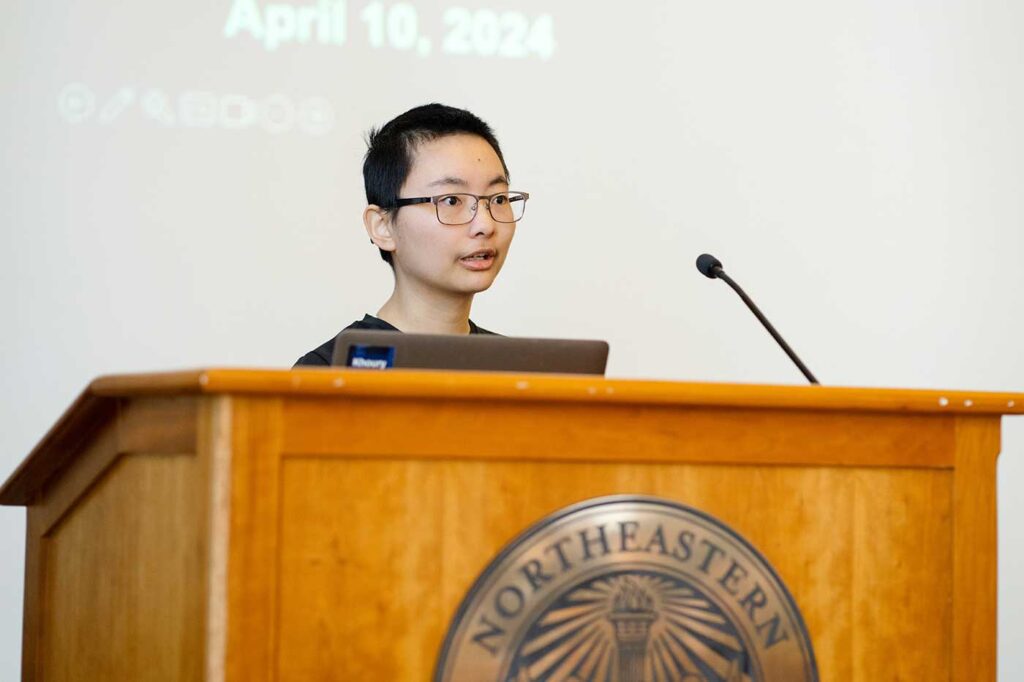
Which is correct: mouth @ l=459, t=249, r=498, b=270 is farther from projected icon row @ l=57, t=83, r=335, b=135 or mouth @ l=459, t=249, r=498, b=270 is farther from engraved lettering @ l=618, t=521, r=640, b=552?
engraved lettering @ l=618, t=521, r=640, b=552

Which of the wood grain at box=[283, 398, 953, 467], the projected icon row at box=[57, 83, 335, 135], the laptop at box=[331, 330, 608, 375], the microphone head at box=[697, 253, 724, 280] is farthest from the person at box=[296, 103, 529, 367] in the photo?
the wood grain at box=[283, 398, 953, 467]

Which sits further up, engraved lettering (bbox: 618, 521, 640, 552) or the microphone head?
the microphone head

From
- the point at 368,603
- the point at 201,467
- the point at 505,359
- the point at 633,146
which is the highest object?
the point at 633,146

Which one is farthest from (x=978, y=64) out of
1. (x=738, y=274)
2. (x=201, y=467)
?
(x=201, y=467)

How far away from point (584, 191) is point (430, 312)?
973 mm

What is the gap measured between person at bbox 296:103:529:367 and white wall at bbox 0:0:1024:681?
626 mm

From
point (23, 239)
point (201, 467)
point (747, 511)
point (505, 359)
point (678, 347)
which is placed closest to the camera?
point (201, 467)

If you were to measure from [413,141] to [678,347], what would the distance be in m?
1.13

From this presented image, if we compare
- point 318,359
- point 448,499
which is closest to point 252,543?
point 448,499

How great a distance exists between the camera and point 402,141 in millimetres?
2469

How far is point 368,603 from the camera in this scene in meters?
1.22

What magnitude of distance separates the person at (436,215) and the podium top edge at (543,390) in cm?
102

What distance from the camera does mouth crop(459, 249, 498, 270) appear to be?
2.38 meters

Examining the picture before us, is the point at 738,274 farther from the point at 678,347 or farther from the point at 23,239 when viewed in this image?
the point at 23,239
